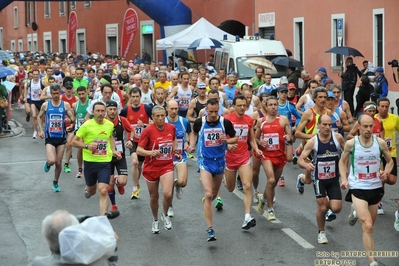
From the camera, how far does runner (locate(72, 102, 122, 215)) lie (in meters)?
11.8

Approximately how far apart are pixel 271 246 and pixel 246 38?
55.0ft

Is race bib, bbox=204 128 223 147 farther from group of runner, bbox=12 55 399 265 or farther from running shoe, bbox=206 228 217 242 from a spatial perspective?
running shoe, bbox=206 228 217 242

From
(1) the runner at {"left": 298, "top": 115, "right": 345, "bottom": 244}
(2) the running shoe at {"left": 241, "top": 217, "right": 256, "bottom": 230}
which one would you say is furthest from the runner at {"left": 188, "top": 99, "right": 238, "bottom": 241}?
(1) the runner at {"left": 298, "top": 115, "right": 345, "bottom": 244}

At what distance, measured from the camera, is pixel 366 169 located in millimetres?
9719

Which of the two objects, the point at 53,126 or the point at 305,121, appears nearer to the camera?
the point at 305,121

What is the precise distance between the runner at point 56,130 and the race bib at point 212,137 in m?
4.27

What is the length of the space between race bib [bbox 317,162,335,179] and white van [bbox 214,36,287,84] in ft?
48.7

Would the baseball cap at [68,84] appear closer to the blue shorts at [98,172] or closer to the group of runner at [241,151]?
the group of runner at [241,151]

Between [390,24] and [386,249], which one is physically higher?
[390,24]

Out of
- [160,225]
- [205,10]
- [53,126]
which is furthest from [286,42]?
[160,225]

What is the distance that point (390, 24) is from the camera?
87.7ft

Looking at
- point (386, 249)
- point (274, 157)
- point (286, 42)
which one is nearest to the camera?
point (386, 249)

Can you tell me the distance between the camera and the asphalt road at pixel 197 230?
33.3 ft

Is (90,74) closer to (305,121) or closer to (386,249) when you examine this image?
(305,121)
